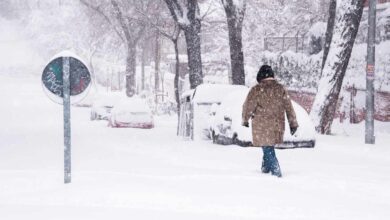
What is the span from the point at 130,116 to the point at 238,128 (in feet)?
29.8

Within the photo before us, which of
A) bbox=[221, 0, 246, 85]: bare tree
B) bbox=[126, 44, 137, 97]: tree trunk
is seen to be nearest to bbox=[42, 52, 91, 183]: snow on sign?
bbox=[221, 0, 246, 85]: bare tree

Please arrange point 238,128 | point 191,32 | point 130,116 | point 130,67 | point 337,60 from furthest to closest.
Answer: point 130,67 → point 130,116 → point 191,32 → point 337,60 → point 238,128

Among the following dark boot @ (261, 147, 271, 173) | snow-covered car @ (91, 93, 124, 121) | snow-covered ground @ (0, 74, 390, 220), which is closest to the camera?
snow-covered ground @ (0, 74, 390, 220)

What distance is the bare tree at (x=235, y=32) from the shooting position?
18.9 metres

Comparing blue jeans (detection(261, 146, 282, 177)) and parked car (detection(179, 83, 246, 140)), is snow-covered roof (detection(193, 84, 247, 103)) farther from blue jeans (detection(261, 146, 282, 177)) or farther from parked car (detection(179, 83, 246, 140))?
blue jeans (detection(261, 146, 282, 177))

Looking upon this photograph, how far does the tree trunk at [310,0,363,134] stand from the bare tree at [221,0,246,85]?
416 cm

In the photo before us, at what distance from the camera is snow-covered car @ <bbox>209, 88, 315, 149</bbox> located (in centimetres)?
1244

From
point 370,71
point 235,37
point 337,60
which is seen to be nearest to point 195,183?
point 370,71

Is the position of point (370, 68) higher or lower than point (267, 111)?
higher

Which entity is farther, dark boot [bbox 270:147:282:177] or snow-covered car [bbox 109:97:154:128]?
snow-covered car [bbox 109:97:154:128]

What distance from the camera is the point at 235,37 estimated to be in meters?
19.2

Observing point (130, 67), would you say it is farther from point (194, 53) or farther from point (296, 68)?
point (194, 53)

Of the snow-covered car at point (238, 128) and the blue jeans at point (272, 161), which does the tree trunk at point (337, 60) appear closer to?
the snow-covered car at point (238, 128)

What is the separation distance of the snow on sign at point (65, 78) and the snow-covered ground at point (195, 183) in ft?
3.92
